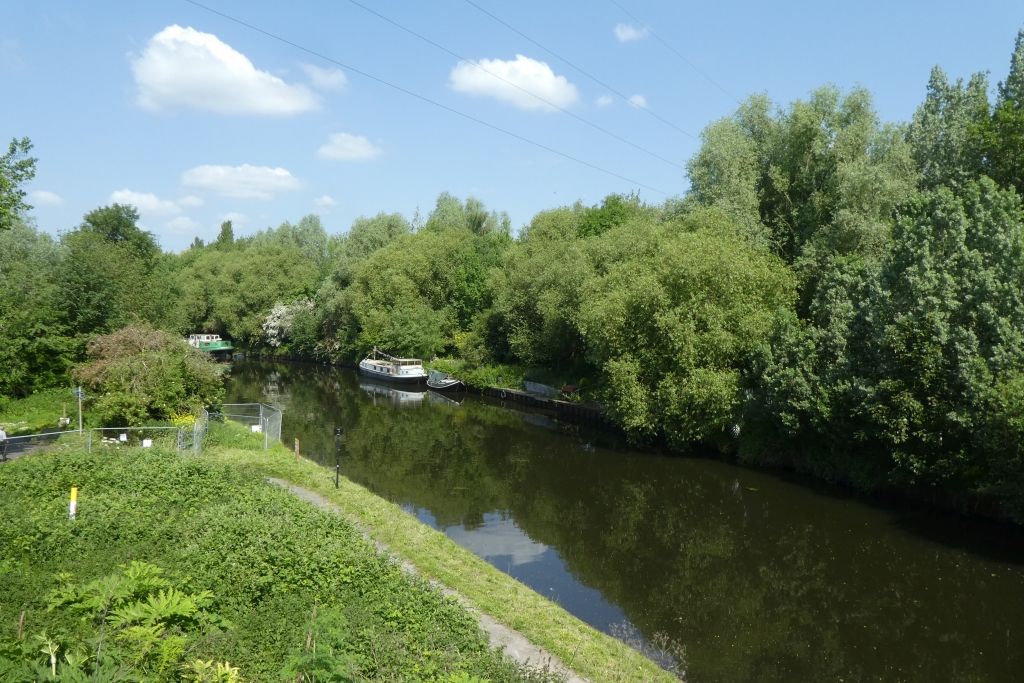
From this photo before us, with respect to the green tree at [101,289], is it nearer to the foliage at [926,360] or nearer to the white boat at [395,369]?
the white boat at [395,369]

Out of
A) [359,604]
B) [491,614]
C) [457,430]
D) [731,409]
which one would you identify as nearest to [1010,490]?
[731,409]

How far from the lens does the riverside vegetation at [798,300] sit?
2173cm

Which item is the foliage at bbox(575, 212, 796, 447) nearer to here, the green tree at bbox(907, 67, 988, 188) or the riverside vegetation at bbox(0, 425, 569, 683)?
the green tree at bbox(907, 67, 988, 188)

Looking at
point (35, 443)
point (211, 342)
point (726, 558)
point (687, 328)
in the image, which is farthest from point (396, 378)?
point (726, 558)

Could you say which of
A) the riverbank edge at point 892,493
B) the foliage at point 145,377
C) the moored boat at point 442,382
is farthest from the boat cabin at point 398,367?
the foliage at point 145,377

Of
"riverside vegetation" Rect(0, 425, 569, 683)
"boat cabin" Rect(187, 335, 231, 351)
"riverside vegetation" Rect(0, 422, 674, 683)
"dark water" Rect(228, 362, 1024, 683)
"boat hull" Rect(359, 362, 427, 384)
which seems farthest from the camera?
"boat cabin" Rect(187, 335, 231, 351)

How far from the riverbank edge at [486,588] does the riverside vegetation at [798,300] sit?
521 inches

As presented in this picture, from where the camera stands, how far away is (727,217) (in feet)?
119

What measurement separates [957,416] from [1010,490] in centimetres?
265

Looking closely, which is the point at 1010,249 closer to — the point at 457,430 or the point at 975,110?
the point at 975,110

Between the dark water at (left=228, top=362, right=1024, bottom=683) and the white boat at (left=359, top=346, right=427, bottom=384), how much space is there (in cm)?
2548

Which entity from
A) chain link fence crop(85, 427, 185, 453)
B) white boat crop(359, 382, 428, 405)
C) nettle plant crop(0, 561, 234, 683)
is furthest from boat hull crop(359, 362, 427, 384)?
nettle plant crop(0, 561, 234, 683)

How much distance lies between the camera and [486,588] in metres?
15.2

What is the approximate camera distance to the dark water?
14.8 meters
